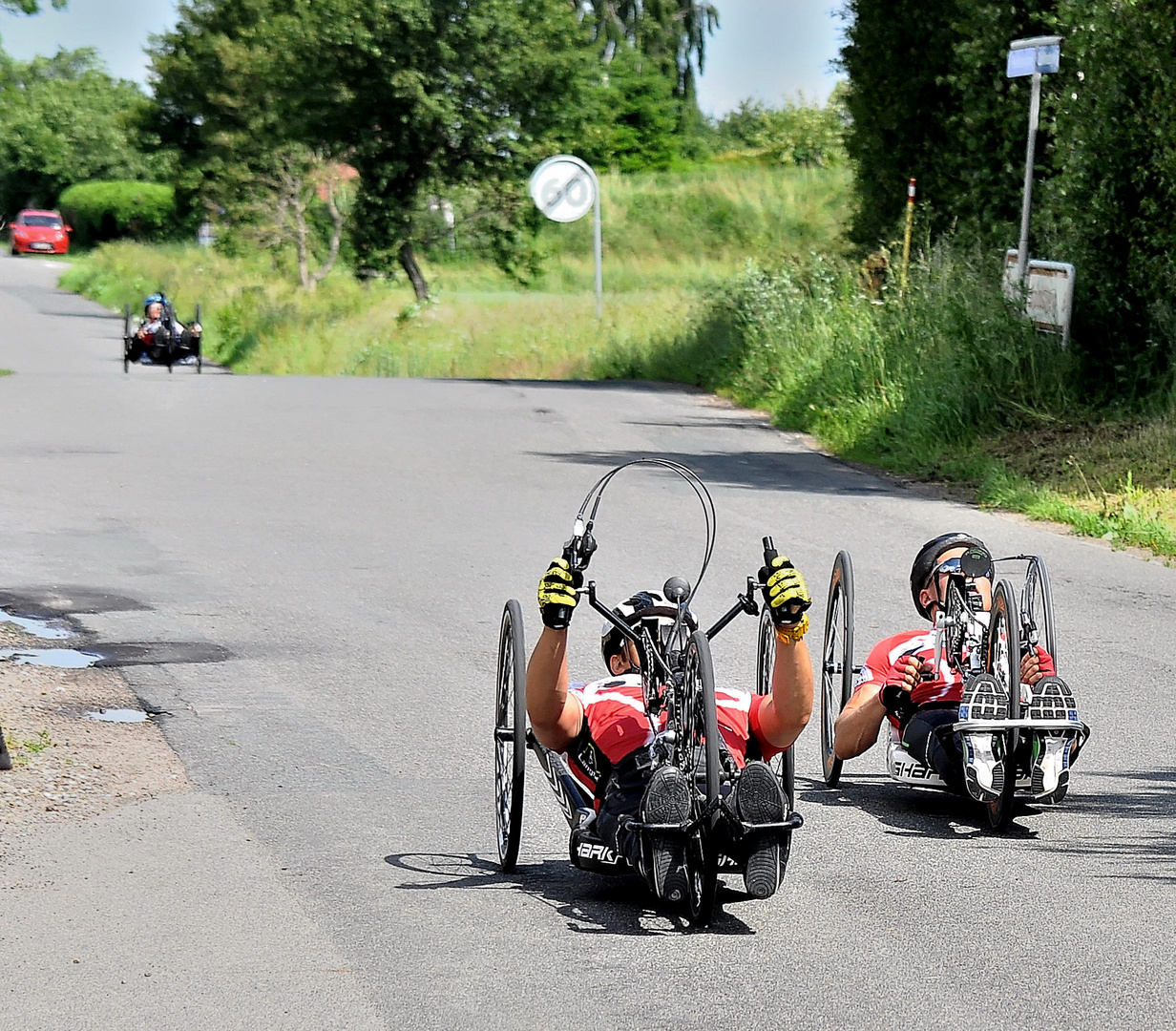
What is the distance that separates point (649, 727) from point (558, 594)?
2.19 feet

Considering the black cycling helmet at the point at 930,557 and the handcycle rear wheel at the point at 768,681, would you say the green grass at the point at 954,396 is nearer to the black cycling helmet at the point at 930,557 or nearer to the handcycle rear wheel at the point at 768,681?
the black cycling helmet at the point at 930,557

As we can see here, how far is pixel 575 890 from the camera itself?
225 inches

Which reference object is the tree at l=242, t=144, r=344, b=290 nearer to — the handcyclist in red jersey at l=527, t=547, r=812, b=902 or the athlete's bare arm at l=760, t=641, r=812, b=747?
the handcyclist in red jersey at l=527, t=547, r=812, b=902

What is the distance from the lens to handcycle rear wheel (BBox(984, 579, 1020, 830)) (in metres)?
6.04

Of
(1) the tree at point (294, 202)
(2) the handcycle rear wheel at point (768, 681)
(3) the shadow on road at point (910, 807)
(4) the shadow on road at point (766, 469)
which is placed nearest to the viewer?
(2) the handcycle rear wheel at point (768, 681)

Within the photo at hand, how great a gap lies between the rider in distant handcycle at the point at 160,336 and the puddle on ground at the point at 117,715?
62.3ft

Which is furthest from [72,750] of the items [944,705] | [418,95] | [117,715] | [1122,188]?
[418,95]

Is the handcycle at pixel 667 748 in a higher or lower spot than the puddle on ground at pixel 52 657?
higher

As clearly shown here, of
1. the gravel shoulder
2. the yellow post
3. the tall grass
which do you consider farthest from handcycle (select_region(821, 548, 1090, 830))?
the tall grass

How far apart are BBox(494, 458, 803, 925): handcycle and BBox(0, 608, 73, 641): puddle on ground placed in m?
4.19

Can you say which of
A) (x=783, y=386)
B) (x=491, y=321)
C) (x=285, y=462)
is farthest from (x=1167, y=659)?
(x=491, y=321)

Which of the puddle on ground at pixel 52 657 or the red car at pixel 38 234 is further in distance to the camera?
the red car at pixel 38 234

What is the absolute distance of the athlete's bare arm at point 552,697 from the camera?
→ 5.43 metres

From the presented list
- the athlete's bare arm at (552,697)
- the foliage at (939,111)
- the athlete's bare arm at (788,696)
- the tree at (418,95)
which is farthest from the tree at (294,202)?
the athlete's bare arm at (788,696)
